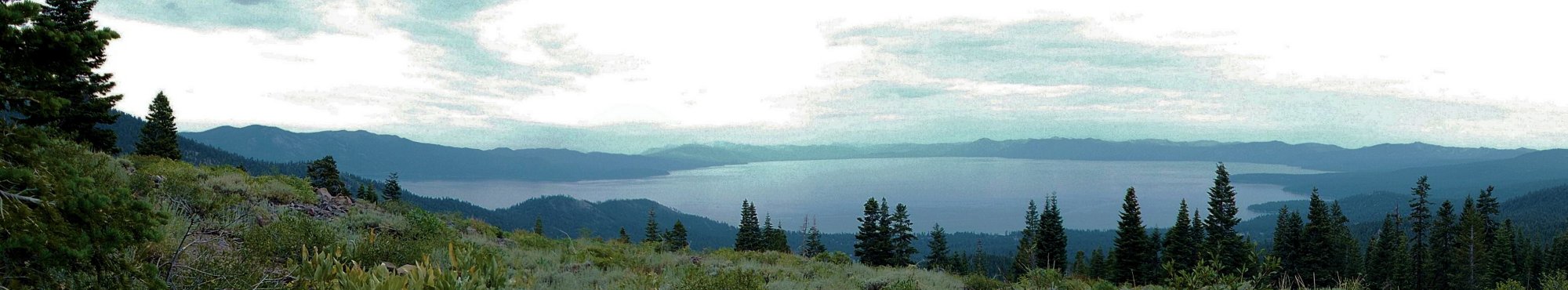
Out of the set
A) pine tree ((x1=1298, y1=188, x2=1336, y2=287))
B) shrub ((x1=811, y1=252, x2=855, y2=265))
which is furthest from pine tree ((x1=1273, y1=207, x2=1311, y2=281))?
shrub ((x1=811, y1=252, x2=855, y2=265))

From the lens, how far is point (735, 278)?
7430mm

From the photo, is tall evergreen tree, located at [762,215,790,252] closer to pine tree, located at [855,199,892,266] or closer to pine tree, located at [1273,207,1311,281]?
pine tree, located at [855,199,892,266]

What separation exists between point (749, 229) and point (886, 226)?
14418 millimetres

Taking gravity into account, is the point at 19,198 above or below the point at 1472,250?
above

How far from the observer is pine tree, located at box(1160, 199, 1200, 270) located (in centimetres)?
5425

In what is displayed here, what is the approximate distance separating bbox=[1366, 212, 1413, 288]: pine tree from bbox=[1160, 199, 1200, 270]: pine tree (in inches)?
814

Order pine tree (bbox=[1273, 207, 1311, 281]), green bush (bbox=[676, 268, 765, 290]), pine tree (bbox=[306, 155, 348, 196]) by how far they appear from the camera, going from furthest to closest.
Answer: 1. pine tree (bbox=[1273, 207, 1311, 281])
2. pine tree (bbox=[306, 155, 348, 196])
3. green bush (bbox=[676, 268, 765, 290])

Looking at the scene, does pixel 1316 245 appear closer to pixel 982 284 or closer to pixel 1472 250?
pixel 1472 250

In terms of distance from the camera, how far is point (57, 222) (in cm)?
353

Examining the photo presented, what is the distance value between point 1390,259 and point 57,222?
3681 inches

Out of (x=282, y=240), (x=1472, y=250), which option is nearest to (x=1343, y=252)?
(x=1472, y=250)

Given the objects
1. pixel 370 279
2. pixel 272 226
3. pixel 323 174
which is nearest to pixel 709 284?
pixel 370 279

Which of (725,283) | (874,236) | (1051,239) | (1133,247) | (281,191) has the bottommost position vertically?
(1051,239)

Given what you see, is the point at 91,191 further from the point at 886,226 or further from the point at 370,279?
the point at 886,226
